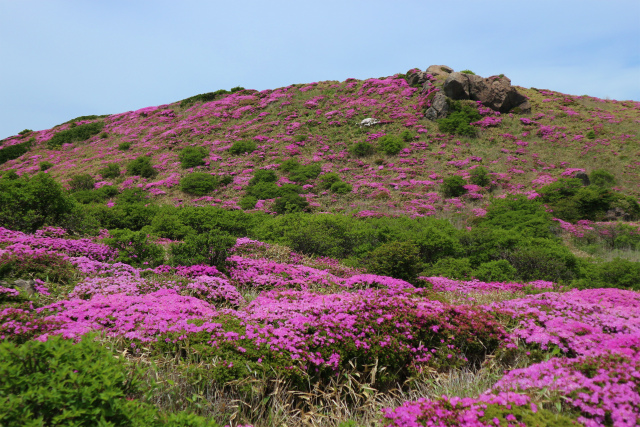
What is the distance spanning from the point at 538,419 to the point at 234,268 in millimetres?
7038

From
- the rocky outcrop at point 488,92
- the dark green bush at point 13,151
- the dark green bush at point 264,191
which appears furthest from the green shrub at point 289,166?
the dark green bush at point 13,151

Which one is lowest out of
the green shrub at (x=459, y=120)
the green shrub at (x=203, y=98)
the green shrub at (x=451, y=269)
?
the green shrub at (x=451, y=269)

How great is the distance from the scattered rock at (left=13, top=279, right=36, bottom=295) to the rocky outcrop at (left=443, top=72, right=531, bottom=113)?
35592 millimetres

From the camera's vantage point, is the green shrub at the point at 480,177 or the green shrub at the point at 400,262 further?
the green shrub at the point at 480,177

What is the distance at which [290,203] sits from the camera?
20.2 metres

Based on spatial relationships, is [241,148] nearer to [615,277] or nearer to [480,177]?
[480,177]

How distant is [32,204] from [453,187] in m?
21.7

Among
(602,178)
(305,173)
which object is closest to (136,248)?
(305,173)

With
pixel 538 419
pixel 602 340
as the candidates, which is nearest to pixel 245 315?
pixel 538 419

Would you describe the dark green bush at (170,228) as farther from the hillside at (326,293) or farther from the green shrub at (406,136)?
the green shrub at (406,136)

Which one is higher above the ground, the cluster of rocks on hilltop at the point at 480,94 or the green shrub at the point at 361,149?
the cluster of rocks on hilltop at the point at 480,94

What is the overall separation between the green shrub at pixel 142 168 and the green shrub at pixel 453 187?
70.8ft

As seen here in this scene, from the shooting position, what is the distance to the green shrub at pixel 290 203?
19.7 meters

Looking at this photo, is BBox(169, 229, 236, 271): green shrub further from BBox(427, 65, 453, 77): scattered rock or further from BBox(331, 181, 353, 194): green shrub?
BBox(427, 65, 453, 77): scattered rock
